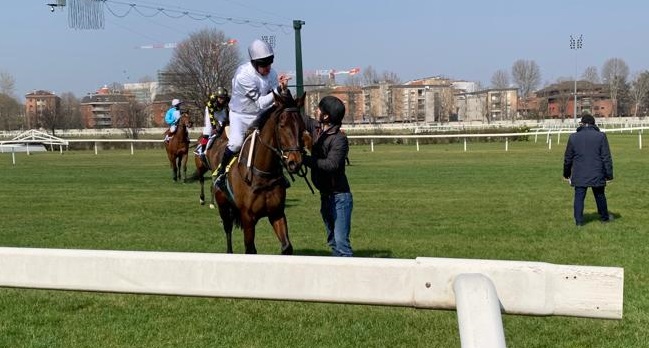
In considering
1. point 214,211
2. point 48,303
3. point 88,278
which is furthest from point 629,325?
point 214,211

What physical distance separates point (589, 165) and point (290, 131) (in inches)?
258

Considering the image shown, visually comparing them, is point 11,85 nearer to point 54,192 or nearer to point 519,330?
point 54,192

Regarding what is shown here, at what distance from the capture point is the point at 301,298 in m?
2.68

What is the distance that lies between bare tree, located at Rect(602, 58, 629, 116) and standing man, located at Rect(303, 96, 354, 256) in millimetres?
131030

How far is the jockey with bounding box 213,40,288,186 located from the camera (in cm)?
682

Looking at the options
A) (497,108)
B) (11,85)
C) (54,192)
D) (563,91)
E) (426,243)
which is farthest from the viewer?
(497,108)

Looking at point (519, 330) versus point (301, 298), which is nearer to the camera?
point (301, 298)

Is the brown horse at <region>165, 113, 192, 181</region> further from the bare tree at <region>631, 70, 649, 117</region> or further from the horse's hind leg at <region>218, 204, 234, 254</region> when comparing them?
the bare tree at <region>631, 70, 649, 117</region>

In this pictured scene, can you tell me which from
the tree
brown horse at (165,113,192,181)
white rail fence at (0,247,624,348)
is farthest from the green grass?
the tree

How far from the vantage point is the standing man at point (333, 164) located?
6.59 meters

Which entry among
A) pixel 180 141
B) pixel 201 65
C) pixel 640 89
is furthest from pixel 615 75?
pixel 180 141

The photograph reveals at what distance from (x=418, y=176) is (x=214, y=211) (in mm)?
8762

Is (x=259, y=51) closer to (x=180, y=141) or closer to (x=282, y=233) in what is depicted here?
(x=282, y=233)

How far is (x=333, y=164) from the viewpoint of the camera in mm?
6527
